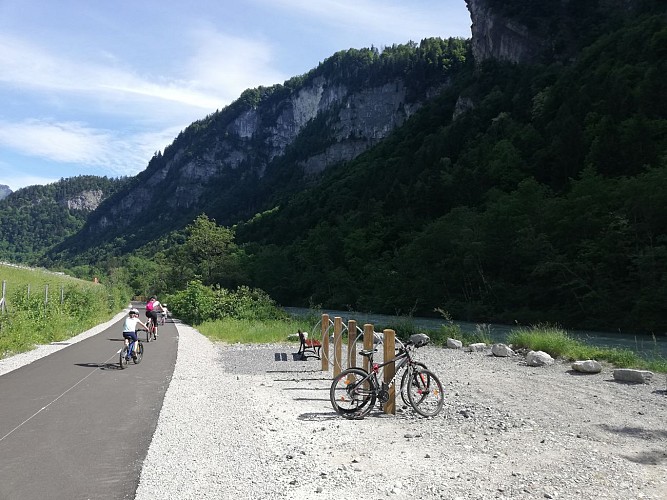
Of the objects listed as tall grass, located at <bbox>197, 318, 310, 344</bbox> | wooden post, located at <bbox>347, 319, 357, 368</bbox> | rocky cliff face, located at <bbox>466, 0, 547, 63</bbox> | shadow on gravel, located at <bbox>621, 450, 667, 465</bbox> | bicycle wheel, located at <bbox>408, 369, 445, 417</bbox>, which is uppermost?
rocky cliff face, located at <bbox>466, 0, 547, 63</bbox>

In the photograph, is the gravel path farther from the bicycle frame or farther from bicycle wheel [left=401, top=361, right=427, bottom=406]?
the bicycle frame

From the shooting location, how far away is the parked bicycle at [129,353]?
12.3 metres

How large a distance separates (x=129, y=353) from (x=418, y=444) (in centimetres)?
869

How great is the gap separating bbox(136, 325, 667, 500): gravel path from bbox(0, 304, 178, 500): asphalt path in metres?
0.30

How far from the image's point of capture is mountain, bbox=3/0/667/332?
28781 mm

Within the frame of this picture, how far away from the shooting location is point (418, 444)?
6340 mm

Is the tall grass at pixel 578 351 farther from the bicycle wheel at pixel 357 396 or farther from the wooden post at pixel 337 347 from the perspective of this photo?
the bicycle wheel at pixel 357 396

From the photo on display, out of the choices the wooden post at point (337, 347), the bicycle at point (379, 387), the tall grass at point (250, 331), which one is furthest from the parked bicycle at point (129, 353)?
the tall grass at point (250, 331)

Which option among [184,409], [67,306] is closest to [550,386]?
[184,409]

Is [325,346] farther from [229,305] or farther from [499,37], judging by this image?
[499,37]

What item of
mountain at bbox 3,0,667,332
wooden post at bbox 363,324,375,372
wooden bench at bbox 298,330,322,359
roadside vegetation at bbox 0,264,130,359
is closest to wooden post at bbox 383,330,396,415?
wooden post at bbox 363,324,375,372

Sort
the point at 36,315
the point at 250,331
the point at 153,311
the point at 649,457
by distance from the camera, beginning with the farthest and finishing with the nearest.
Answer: the point at 250,331 < the point at 153,311 < the point at 36,315 < the point at 649,457

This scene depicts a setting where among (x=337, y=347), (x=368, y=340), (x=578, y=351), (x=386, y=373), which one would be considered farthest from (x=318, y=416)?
(x=578, y=351)

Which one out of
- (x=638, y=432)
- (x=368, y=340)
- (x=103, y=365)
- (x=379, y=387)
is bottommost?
(x=103, y=365)
